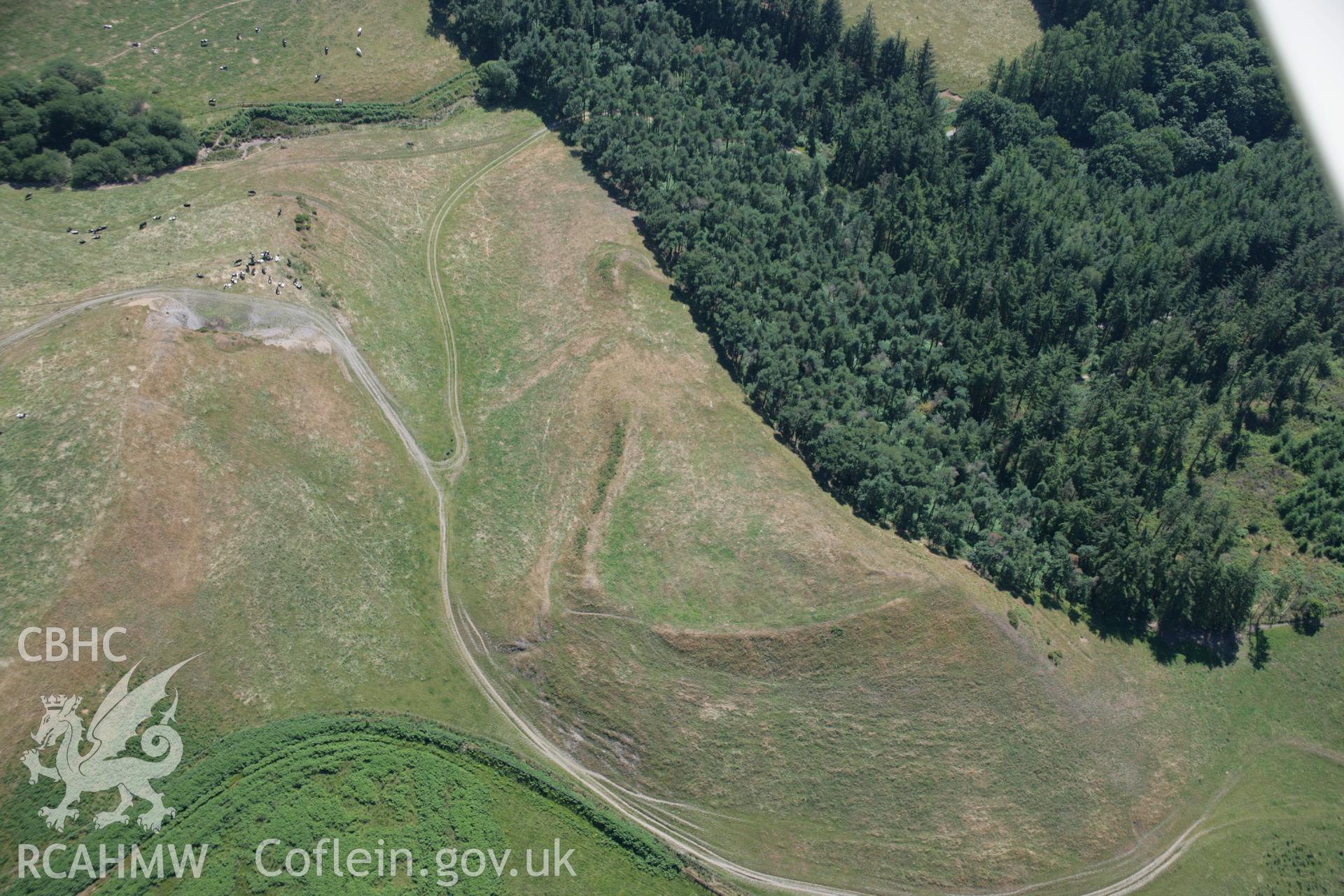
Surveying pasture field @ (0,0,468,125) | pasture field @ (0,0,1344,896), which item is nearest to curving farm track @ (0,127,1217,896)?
pasture field @ (0,0,1344,896)

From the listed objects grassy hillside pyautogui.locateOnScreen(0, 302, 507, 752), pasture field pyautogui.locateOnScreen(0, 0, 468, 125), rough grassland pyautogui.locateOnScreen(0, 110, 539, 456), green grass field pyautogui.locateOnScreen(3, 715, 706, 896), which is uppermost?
pasture field pyautogui.locateOnScreen(0, 0, 468, 125)

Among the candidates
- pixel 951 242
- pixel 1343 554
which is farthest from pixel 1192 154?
pixel 1343 554

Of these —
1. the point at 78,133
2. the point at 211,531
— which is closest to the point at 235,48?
the point at 78,133

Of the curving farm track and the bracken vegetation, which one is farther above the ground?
the bracken vegetation

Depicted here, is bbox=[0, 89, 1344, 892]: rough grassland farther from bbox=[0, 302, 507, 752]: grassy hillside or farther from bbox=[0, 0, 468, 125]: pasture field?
bbox=[0, 0, 468, 125]: pasture field

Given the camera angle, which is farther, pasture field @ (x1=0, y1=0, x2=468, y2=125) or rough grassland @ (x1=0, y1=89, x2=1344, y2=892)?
pasture field @ (x1=0, y1=0, x2=468, y2=125)

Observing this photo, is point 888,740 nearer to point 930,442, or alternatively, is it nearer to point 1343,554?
point 930,442

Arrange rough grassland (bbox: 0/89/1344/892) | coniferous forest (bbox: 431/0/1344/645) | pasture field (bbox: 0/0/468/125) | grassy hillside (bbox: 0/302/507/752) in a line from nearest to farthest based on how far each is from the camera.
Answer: grassy hillside (bbox: 0/302/507/752) < rough grassland (bbox: 0/89/1344/892) < coniferous forest (bbox: 431/0/1344/645) < pasture field (bbox: 0/0/468/125)
